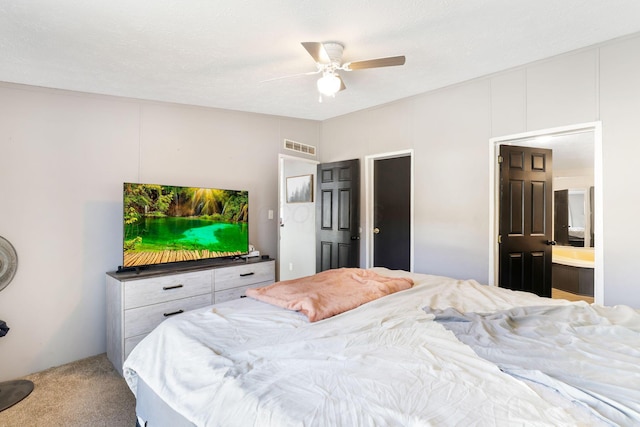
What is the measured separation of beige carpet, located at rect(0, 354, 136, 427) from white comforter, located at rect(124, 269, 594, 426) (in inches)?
31.3

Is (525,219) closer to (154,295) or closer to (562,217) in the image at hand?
(562,217)

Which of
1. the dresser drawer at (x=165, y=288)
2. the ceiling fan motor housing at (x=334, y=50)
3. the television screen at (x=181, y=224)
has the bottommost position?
the dresser drawer at (x=165, y=288)

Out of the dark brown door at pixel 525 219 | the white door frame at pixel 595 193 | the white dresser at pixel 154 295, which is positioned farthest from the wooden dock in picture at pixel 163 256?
the dark brown door at pixel 525 219

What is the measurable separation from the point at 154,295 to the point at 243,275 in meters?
0.92

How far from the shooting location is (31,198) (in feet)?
9.48

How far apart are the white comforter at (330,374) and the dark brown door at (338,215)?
246 cm

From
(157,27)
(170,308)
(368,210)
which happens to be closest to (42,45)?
(157,27)

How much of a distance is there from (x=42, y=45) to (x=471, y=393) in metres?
3.25

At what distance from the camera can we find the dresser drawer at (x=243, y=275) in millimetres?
3399

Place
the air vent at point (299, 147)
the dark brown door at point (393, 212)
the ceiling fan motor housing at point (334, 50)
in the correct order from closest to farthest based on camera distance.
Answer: the ceiling fan motor housing at point (334, 50) < the air vent at point (299, 147) < the dark brown door at point (393, 212)

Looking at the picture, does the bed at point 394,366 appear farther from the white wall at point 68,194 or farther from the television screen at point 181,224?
the white wall at point 68,194

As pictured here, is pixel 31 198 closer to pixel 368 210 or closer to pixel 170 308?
pixel 170 308

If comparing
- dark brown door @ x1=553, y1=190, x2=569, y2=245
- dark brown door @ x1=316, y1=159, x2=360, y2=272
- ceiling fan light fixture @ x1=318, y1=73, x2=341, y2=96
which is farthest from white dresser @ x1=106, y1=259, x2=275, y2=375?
dark brown door @ x1=553, y1=190, x2=569, y2=245

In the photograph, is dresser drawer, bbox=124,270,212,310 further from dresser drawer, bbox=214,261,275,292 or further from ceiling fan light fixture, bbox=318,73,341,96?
ceiling fan light fixture, bbox=318,73,341,96
